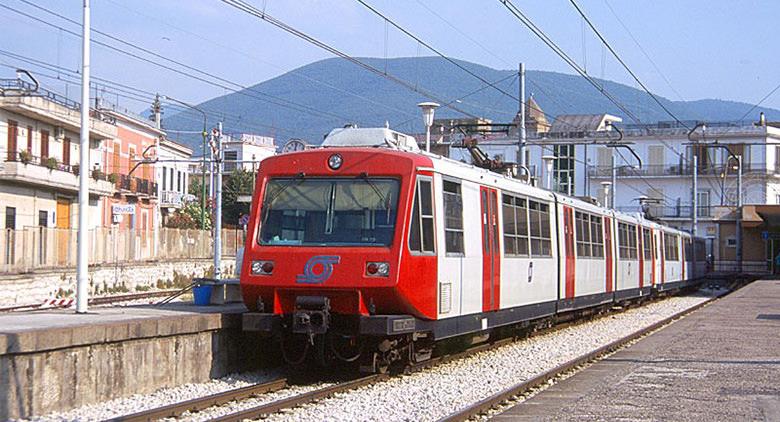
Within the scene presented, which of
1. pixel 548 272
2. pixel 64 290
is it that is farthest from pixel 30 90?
pixel 548 272

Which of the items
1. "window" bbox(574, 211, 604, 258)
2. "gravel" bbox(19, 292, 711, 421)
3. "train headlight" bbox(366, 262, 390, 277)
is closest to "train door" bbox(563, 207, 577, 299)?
"window" bbox(574, 211, 604, 258)

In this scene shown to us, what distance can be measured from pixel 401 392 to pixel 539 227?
747cm

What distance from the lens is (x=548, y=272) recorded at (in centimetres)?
2038

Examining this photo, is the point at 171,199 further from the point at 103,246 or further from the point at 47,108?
the point at 103,246

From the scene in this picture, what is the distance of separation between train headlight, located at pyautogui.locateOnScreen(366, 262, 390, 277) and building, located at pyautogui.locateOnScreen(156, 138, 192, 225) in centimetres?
5959

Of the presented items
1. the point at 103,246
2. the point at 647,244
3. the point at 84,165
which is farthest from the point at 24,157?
the point at 84,165

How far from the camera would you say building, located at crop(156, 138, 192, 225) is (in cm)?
7486

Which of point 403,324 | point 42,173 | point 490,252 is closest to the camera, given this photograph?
point 403,324

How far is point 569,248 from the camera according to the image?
2236 centimetres

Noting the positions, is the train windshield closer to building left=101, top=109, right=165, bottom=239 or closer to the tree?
building left=101, top=109, right=165, bottom=239

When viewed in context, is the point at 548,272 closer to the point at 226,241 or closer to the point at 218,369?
the point at 218,369

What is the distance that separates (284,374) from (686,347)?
7400 mm

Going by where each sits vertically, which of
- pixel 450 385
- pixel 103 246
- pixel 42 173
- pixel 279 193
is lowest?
pixel 450 385

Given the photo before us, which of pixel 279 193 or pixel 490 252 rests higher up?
pixel 279 193
